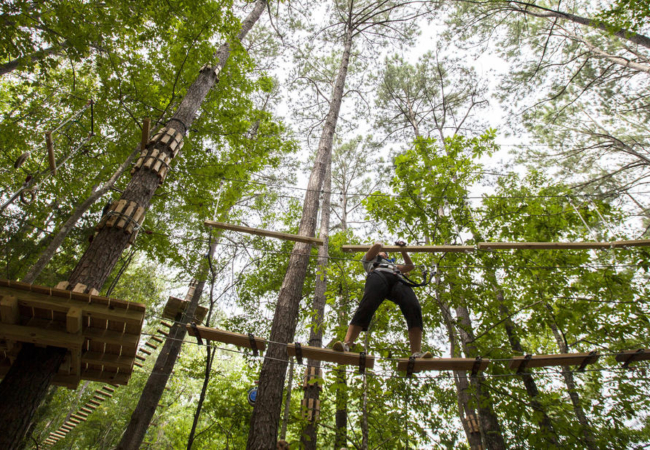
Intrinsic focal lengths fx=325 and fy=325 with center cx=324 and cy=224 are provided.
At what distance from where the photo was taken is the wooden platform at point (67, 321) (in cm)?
277

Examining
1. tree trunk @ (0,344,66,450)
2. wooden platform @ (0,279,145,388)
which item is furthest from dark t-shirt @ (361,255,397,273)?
tree trunk @ (0,344,66,450)

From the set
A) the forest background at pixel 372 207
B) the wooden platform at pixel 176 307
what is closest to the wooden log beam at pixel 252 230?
the forest background at pixel 372 207

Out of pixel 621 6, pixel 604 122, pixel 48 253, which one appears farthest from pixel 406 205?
pixel 604 122

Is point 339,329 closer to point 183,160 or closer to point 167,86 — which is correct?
point 183,160

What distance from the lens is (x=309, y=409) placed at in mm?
6066

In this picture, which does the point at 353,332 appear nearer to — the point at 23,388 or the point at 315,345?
the point at 23,388

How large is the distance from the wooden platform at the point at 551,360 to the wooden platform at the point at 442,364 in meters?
0.43

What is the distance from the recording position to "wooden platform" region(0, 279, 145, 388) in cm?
277

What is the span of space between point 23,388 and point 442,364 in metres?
4.11

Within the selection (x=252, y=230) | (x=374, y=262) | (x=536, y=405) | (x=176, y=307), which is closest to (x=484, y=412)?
(x=536, y=405)

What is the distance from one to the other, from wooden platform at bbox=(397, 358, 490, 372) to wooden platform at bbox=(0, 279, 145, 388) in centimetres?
273

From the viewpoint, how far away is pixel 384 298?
3988 millimetres

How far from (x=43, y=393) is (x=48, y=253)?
12.6ft

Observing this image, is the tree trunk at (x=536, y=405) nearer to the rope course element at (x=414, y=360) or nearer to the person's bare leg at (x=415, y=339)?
the rope course element at (x=414, y=360)
